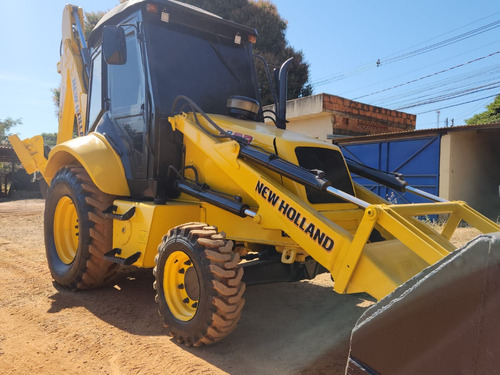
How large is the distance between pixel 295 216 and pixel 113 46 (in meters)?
2.40

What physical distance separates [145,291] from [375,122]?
11.9 m

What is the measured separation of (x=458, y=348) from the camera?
4.00ft

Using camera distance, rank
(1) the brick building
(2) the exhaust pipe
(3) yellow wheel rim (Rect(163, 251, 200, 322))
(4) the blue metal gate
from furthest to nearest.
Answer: (1) the brick building → (4) the blue metal gate → (2) the exhaust pipe → (3) yellow wheel rim (Rect(163, 251, 200, 322))

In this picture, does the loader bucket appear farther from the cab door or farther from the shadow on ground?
the cab door

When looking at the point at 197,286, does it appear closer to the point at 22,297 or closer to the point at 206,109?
the point at 206,109

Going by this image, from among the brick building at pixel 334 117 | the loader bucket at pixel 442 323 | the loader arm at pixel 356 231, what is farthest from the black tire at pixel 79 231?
the brick building at pixel 334 117

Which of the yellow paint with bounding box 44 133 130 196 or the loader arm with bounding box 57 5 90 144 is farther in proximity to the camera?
the loader arm with bounding box 57 5 90 144

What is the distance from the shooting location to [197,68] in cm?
446

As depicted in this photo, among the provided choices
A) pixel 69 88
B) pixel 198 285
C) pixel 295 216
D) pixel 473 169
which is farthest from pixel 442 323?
pixel 473 169

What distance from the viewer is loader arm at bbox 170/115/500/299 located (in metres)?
2.52

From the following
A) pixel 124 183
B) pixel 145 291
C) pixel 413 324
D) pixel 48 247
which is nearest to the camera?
pixel 413 324

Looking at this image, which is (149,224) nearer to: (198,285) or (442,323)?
(198,285)

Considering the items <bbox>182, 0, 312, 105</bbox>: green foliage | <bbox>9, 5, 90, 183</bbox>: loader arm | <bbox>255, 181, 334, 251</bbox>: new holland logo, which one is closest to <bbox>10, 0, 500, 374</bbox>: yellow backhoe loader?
<bbox>255, 181, 334, 251</bbox>: new holland logo

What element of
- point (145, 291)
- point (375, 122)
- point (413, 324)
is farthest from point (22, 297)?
point (375, 122)
